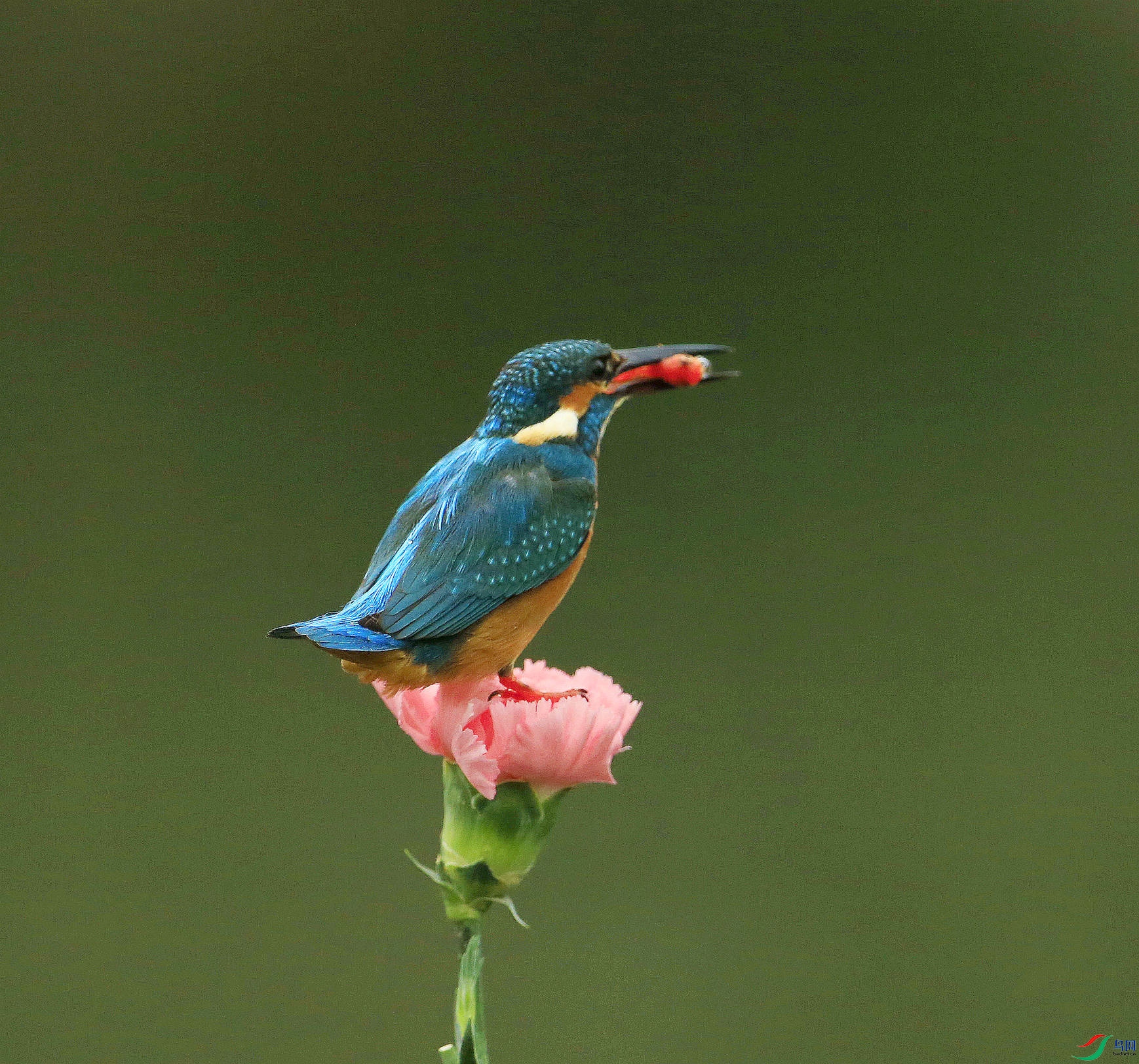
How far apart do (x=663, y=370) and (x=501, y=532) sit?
0.15 m

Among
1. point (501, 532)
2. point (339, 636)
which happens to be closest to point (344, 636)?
point (339, 636)

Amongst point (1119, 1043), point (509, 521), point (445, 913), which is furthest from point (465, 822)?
point (1119, 1043)

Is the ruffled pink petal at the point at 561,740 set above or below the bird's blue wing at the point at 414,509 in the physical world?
below

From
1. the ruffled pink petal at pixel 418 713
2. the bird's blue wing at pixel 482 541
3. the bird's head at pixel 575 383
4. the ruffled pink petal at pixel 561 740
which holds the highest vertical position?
the bird's head at pixel 575 383

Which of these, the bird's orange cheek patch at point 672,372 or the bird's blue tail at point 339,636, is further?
the bird's orange cheek patch at point 672,372

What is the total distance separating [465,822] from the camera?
1.80 ft

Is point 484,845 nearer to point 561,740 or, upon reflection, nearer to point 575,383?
point 561,740

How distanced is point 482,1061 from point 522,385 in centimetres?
36

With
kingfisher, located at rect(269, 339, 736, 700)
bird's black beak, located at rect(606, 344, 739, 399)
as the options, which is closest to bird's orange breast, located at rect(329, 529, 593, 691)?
kingfisher, located at rect(269, 339, 736, 700)

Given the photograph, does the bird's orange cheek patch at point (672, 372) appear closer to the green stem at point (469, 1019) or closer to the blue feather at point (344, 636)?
the blue feather at point (344, 636)

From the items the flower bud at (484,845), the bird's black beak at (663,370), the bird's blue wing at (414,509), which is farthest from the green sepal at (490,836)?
the bird's black beak at (663,370)

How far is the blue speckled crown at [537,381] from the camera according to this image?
2.13 ft

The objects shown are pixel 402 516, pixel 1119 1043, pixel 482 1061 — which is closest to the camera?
pixel 482 1061

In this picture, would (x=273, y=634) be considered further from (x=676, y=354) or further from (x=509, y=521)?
(x=676, y=354)
